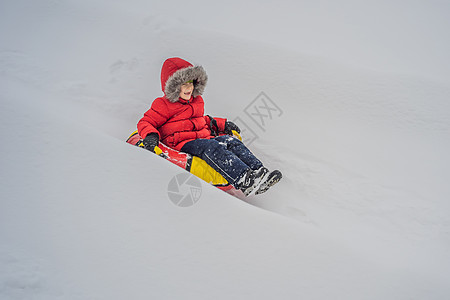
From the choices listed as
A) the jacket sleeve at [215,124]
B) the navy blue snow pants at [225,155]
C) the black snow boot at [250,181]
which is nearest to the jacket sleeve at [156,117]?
the navy blue snow pants at [225,155]

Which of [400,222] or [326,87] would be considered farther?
[326,87]

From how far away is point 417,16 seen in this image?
413 centimetres

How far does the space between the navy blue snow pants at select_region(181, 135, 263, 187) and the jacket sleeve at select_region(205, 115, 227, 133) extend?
37 cm

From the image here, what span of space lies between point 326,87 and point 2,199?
268 centimetres

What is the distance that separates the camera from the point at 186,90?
2.60 meters

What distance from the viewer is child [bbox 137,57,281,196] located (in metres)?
2.24

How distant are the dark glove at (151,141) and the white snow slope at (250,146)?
0.44m

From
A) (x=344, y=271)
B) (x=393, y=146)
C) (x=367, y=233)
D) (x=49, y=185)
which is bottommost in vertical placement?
(x=49, y=185)

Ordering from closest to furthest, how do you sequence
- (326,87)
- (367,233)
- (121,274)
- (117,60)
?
(121,274)
(367,233)
(326,87)
(117,60)

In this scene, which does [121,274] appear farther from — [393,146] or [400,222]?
[393,146]

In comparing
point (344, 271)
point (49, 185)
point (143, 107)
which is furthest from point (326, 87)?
point (49, 185)

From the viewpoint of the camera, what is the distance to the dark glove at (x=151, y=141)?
2279 millimetres

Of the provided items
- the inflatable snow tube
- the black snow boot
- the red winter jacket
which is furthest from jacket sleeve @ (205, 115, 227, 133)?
the black snow boot

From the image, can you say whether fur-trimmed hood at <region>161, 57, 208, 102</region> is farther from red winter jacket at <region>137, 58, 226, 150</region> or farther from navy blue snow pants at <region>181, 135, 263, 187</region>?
navy blue snow pants at <region>181, 135, 263, 187</region>
